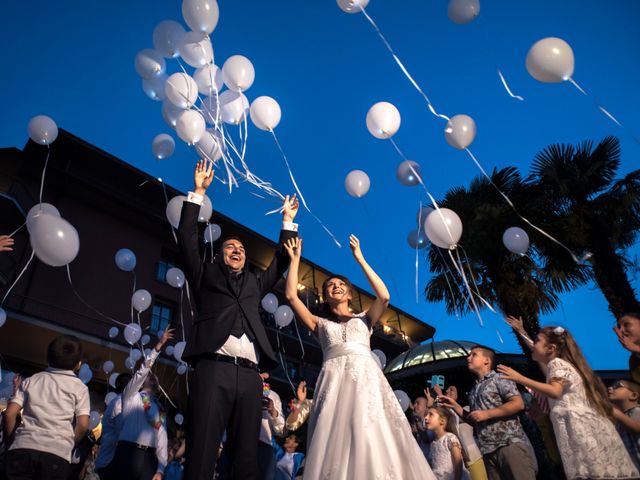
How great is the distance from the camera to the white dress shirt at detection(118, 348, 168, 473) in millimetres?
5102

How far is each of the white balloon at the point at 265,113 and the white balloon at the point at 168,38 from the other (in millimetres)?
1179

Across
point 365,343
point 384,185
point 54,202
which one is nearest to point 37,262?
point 54,202

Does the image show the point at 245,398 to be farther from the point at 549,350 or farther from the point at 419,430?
the point at 419,430

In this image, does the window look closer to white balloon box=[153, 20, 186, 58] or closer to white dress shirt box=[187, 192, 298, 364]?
white balloon box=[153, 20, 186, 58]

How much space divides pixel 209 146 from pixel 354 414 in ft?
14.0

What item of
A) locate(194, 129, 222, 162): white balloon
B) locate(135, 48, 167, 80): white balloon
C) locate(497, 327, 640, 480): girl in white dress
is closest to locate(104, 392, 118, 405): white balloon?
locate(194, 129, 222, 162): white balloon

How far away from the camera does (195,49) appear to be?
5.82 m

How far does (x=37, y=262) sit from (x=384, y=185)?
8084 centimetres

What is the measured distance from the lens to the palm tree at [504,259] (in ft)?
38.7

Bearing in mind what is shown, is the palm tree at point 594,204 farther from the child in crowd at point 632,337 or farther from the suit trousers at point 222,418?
the suit trousers at point 222,418

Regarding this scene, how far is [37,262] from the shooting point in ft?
51.9

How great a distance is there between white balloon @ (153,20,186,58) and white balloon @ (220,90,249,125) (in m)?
0.82

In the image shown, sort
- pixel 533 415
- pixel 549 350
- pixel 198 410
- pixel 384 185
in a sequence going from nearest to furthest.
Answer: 1. pixel 198 410
2. pixel 549 350
3. pixel 533 415
4. pixel 384 185

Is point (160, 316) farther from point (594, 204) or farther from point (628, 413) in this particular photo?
point (628, 413)
